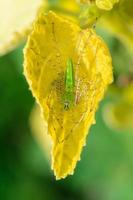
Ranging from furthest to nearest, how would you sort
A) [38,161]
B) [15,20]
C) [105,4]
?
[38,161] → [15,20] → [105,4]

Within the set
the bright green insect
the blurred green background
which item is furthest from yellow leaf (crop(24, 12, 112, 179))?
the blurred green background

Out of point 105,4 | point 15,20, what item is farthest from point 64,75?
point 15,20

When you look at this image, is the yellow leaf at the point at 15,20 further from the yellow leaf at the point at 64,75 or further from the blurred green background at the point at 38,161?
the blurred green background at the point at 38,161

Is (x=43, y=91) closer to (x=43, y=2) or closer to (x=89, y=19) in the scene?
(x=89, y=19)

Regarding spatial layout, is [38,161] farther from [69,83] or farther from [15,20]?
[69,83]

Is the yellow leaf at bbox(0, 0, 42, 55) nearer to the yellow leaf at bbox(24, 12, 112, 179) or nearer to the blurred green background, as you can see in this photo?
the yellow leaf at bbox(24, 12, 112, 179)

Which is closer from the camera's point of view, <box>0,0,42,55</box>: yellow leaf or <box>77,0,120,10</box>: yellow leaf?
<box>77,0,120,10</box>: yellow leaf

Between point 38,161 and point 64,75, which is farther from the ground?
point 64,75
